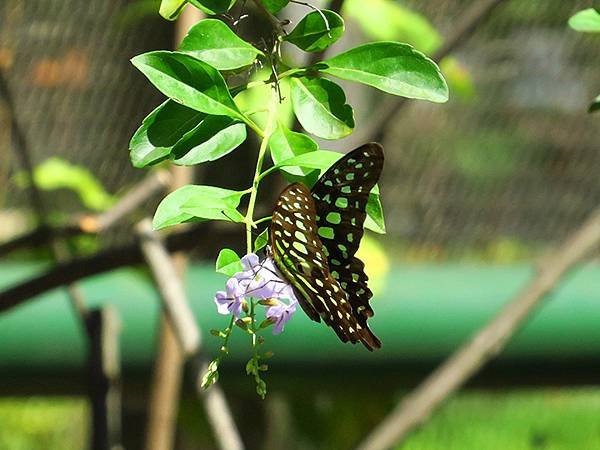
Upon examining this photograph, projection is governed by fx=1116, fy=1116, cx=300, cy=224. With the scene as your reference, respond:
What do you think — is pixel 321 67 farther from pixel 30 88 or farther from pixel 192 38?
pixel 30 88

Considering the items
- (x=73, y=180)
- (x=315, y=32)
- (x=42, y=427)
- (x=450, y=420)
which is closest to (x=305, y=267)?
(x=315, y=32)

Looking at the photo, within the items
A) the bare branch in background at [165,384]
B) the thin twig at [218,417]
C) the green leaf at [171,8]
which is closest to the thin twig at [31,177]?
the bare branch in background at [165,384]

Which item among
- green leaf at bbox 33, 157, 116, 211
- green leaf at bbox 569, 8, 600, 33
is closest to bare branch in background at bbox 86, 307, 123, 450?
green leaf at bbox 33, 157, 116, 211

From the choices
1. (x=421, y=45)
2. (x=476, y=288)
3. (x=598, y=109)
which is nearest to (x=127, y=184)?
(x=476, y=288)

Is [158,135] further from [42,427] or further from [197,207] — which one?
[42,427]

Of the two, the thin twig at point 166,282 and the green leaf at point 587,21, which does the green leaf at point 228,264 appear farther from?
the thin twig at point 166,282
